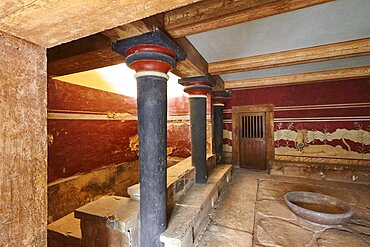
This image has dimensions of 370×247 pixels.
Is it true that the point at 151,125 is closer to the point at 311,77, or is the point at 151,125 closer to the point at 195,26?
the point at 195,26

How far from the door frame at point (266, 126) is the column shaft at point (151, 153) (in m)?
4.48

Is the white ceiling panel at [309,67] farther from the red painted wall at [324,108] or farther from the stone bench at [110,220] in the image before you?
the stone bench at [110,220]

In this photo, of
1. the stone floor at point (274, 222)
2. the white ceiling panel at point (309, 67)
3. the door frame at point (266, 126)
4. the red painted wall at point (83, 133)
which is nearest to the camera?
the stone floor at point (274, 222)

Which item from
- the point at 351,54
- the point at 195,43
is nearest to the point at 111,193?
the point at 195,43

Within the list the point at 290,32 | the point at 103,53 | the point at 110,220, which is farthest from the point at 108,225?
the point at 290,32

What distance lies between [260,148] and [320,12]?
437 cm

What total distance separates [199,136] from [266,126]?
3213 millimetres

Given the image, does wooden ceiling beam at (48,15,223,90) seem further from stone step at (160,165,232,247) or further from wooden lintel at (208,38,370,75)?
stone step at (160,165,232,247)

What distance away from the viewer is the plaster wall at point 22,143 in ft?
2.28

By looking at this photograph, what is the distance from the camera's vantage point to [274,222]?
9.01 ft

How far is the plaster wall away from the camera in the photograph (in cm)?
69

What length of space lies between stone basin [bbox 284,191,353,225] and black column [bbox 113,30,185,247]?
2313mm

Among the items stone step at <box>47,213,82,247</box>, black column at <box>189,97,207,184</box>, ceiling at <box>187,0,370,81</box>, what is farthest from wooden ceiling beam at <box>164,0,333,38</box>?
stone step at <box>47,213,82,247</box>

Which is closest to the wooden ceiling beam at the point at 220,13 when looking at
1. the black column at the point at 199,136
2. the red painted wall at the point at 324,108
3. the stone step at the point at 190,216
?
the black column at the point at 199,136
